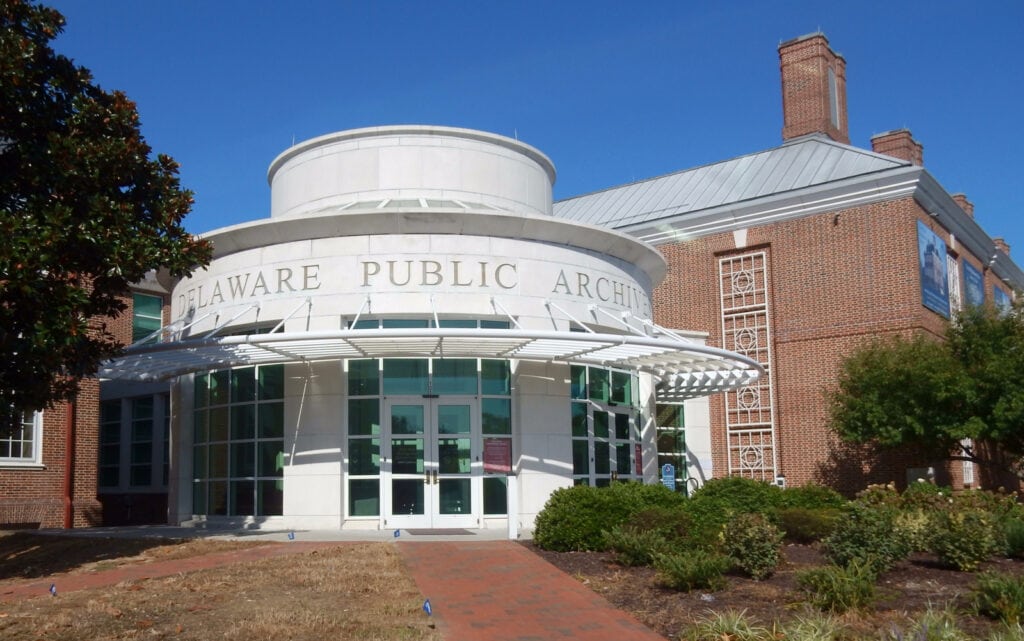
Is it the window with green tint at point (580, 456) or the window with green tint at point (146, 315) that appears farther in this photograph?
the window with green tint at point (146, 315)

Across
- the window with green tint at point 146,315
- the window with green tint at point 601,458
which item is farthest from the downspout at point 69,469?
the window with green tint at point 601,458

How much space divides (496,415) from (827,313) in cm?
1416

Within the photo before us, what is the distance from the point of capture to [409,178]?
2088 centimetres

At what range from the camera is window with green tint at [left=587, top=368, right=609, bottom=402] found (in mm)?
19844

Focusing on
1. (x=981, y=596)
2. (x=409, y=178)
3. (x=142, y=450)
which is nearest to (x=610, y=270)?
(x=409, y=178)

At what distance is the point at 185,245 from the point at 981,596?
10.8m

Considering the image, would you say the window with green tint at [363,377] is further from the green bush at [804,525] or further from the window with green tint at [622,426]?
the green bush at [804,525]

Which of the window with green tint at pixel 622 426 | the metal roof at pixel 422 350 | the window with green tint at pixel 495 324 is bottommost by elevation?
the window with green tint at pixel 622 426

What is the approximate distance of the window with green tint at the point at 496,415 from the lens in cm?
1817

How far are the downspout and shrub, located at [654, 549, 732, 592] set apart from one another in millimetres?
17665

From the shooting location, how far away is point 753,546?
1167 centimetres

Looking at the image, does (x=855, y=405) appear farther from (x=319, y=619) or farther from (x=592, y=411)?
(x=319, y=619)

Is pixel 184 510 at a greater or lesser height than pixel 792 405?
lesser

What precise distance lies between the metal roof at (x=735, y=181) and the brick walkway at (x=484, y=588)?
19726mm
